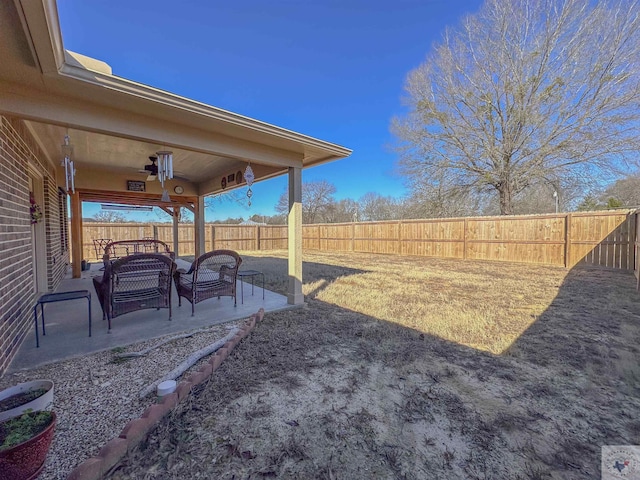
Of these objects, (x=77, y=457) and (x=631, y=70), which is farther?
(x=631, y=70)

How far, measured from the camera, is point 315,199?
2728cm

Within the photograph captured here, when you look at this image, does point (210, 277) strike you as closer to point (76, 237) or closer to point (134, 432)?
point (134, 432)

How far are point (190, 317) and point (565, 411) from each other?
13.0 ft

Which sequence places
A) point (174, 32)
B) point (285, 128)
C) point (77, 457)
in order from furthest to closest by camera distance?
point (174, 32) < point (285, 128) < point (77, 457)

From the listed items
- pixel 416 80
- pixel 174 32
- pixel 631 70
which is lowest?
pixel 174 32

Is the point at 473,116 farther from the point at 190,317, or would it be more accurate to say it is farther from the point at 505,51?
the point at 190,317

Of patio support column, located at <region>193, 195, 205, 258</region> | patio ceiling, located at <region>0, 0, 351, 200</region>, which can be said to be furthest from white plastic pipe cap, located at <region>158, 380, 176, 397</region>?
patio support column, located at <region>193, 195, 205, 258</region>

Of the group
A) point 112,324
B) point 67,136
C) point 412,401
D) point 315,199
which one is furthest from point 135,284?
point 315,199

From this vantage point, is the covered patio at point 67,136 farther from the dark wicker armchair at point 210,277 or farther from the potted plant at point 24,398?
the potted plant at point 24,398

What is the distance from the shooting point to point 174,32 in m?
6.17

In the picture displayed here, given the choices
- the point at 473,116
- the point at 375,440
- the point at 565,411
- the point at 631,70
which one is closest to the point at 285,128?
the point at 375,440

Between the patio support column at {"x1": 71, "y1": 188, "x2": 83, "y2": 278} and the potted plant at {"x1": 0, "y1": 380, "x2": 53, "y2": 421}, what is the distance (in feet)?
21.5

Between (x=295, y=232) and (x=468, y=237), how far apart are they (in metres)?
9.00

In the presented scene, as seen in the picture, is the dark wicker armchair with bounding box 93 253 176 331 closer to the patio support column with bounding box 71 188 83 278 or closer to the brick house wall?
the brick house wall
